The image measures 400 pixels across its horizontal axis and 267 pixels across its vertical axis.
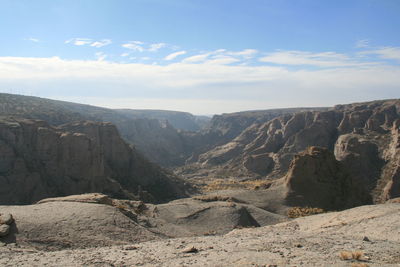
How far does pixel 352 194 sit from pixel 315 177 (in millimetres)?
4155

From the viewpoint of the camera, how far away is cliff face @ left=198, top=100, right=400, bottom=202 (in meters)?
57.2

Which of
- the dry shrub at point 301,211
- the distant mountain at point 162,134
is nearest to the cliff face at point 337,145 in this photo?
the dry shrub at point 301,211

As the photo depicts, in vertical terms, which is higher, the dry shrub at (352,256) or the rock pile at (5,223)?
the dry shrub at (352,256)

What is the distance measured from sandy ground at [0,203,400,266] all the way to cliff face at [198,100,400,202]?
26.7m

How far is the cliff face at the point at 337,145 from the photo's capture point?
188ft

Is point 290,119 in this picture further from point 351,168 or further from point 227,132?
point 227,132

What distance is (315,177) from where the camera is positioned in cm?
3647

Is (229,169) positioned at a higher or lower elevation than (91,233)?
lower

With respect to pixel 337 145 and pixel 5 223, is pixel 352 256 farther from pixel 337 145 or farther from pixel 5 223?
pixel 337 145

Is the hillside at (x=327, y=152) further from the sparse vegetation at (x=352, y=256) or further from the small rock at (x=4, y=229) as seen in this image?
the small rock at (x=4, y=229)

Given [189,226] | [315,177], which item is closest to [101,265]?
[189,226]

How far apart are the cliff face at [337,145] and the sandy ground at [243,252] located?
87.7 feet

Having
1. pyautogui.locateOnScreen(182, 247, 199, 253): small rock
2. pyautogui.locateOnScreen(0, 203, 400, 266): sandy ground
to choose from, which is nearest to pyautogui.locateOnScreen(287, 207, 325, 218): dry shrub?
pyautogui.locateOnScreen(0, 203, 400, 266): sandy ground

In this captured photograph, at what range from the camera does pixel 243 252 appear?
12258 millimetres
